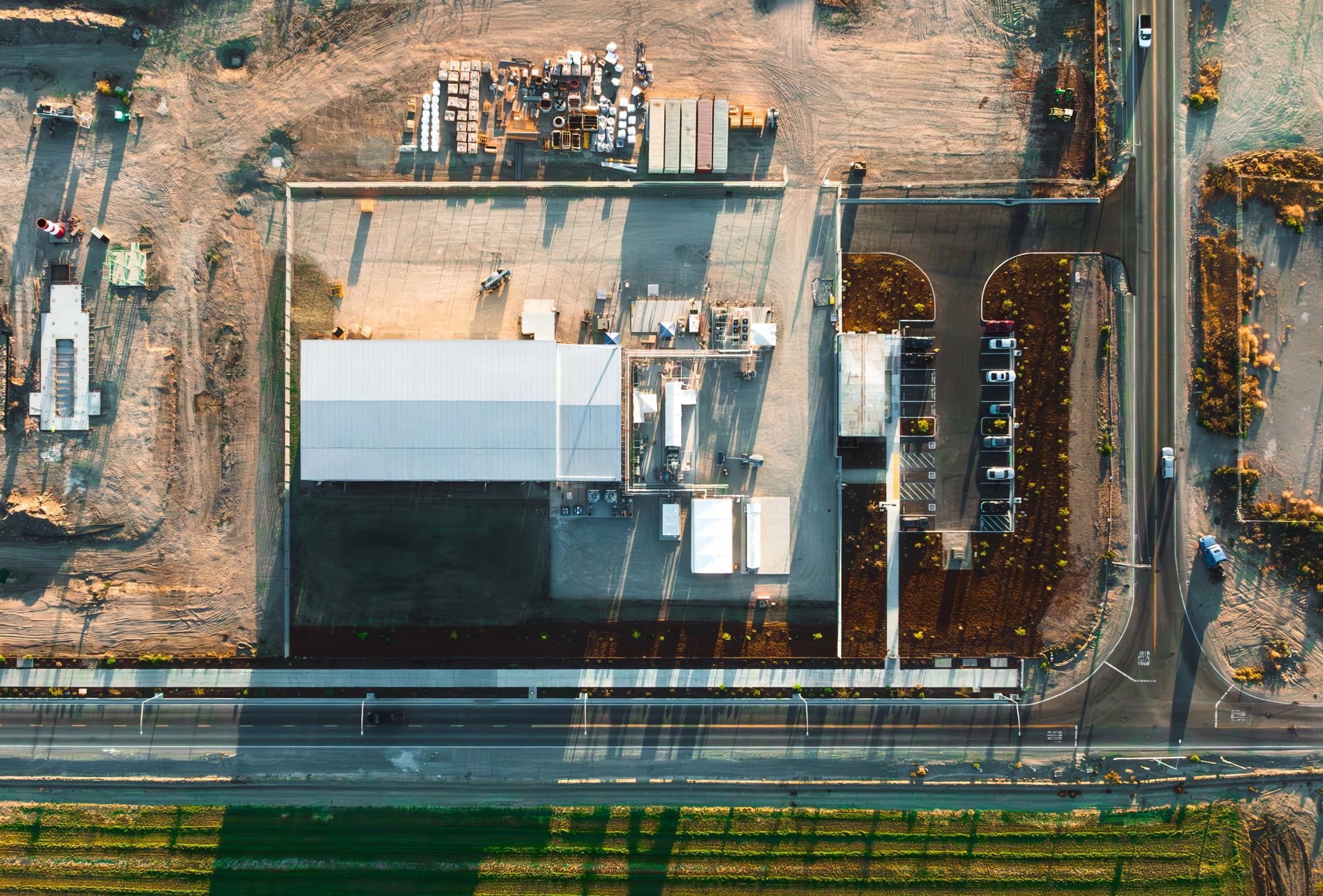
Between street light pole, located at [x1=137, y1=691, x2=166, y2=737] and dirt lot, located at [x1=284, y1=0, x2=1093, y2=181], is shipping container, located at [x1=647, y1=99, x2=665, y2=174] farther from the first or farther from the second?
street light pole, located at [x1=137, y1=691, x2=166, y2=737]

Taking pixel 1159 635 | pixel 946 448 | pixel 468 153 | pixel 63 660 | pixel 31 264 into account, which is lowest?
pixel 63 660

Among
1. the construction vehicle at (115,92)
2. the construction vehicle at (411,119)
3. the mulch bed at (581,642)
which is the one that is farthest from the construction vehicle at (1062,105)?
the construction vehicle at (115,92)

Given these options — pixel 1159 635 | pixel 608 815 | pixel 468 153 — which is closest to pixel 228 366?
pixel 468 153

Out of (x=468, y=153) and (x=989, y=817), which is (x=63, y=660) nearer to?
(x=468, y=153)

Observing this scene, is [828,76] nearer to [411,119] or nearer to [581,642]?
[411,119]

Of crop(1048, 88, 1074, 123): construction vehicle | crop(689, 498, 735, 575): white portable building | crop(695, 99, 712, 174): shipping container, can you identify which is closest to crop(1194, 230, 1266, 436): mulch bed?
crop(1048, 88, 1074, 123): construction vehicle
